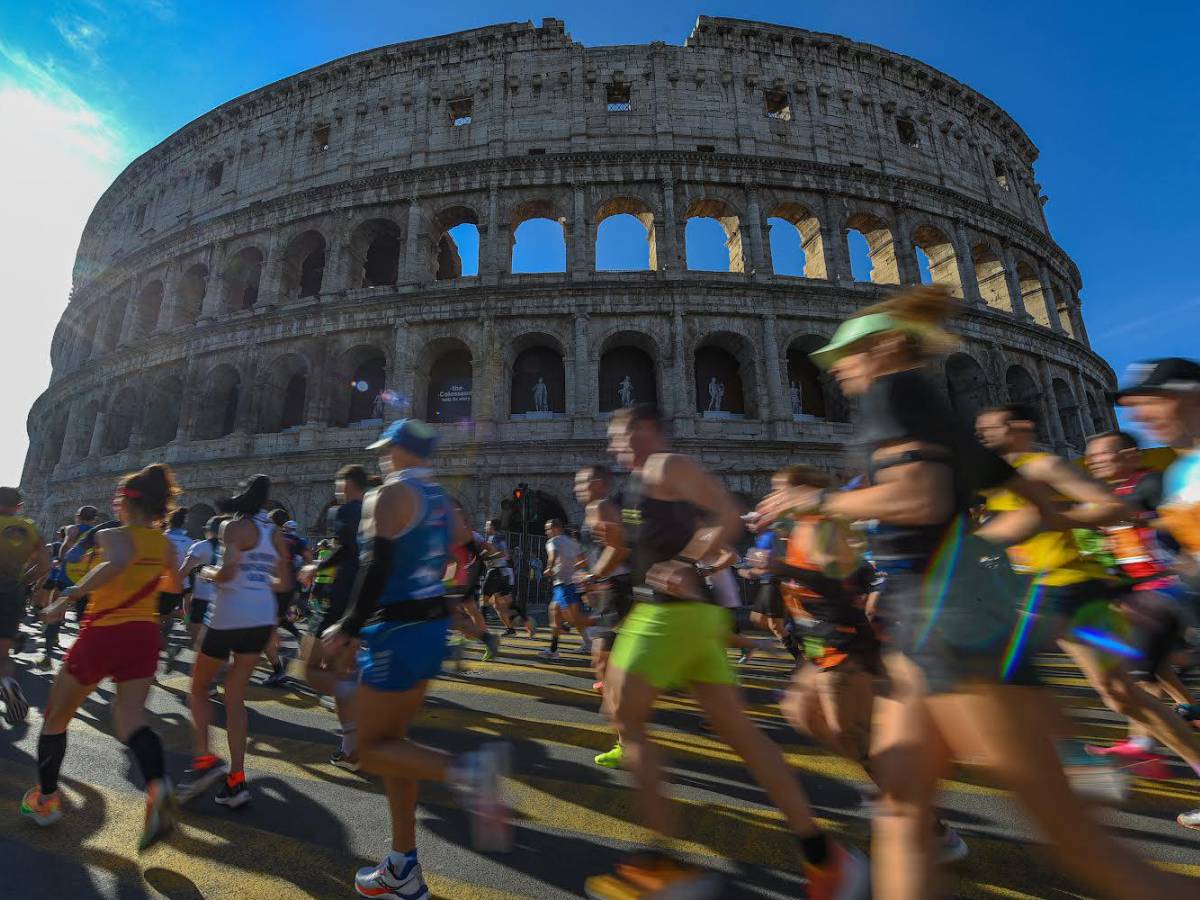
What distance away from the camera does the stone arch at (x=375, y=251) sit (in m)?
20.0

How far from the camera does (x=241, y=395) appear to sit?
1894cm

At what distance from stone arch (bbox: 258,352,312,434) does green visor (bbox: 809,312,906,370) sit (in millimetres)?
19405

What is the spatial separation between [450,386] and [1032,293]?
2393 centimetres

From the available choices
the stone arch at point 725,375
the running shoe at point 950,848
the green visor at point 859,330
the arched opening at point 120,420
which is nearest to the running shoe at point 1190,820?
the running shoe at point 950,848

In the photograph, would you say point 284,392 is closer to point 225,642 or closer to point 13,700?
point 13,700

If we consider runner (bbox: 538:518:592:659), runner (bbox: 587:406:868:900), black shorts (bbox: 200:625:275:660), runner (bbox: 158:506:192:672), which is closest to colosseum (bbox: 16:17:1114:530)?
runner (bbox: 538:518:592:659)

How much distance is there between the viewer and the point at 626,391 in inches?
710

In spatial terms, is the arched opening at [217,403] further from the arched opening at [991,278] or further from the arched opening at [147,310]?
the arched opening at [991,278]

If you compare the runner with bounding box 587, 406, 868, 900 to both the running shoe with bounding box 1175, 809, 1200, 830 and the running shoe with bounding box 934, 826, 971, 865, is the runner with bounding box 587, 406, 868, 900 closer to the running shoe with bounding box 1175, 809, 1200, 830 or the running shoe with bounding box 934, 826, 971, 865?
the running shoe with bounding box 934, 826, 971, 865

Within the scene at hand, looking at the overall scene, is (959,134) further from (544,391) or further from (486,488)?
(486,488)

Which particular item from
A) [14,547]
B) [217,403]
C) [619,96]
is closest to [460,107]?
[619,96]

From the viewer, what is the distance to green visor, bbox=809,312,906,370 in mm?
1841

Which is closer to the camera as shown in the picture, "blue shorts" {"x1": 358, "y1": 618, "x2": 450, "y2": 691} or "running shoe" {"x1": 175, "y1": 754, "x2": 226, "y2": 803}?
"blue shorts" {"x1": 358, "y1": 618, "x2": 450, "y2": 691}

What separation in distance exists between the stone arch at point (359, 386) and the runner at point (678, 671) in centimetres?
1685
